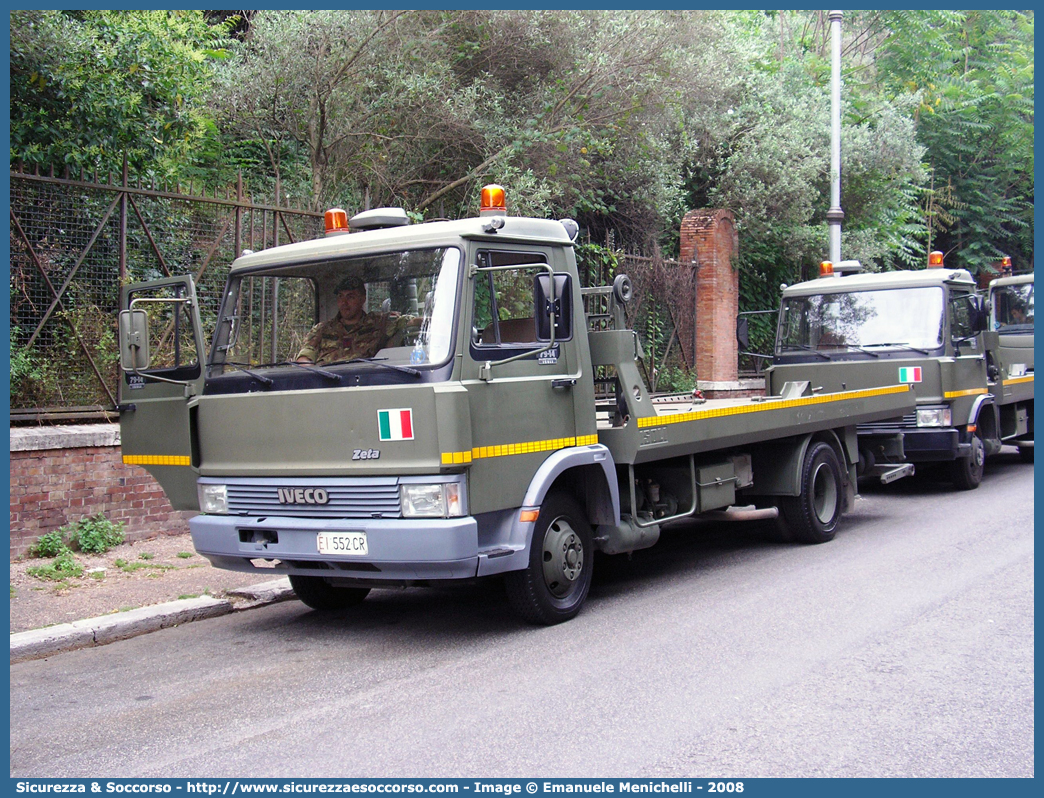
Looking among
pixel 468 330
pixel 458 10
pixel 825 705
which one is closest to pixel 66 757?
pixel 468 330

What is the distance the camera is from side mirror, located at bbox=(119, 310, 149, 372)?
630 centimetres

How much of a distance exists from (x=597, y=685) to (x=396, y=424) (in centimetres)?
177

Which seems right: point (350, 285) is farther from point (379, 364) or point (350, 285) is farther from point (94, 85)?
point (94, 85)

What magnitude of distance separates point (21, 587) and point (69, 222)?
3.43m

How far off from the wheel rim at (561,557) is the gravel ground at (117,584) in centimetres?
192

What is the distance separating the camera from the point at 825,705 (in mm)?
4727

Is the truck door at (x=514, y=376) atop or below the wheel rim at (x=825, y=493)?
atop

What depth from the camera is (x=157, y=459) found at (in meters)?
7.53

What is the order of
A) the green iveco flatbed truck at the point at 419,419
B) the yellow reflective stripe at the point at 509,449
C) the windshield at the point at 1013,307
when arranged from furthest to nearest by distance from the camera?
the windshield at the point at 1013,307, the green iveco flatbed truck at the point at 419,419, the yellow reflective stripe at the point at 509,449

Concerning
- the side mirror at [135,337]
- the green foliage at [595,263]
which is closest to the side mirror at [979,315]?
the green foliage at [595,263]

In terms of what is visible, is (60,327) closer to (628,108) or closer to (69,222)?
(69,222)

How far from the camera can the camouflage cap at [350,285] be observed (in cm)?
617

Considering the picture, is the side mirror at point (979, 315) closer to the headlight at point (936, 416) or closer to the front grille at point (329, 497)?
the headlight at point (936, 416)

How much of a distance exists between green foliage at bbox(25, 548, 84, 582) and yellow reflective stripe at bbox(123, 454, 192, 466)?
41.0 inches
